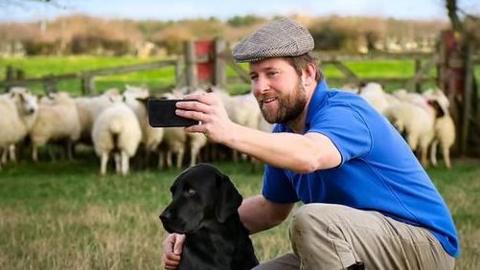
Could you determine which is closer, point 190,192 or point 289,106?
point 289,106

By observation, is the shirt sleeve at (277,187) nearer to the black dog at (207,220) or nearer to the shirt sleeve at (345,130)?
the black dog at (207,220)

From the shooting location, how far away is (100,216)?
10398 millimetres

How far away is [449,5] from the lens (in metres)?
19.2

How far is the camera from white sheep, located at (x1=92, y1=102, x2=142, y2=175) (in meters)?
16.7

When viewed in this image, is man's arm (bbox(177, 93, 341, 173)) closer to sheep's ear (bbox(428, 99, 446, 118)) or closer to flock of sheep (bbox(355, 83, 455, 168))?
flock of sheep (bbox(355, 83, 455, 168))

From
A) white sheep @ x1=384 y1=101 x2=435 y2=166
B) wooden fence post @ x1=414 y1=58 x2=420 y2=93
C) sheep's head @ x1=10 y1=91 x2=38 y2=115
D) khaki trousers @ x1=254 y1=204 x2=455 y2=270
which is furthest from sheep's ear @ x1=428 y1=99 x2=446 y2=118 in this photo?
khaki trousers @ x1=254 y1=204 x2=455 y2=270

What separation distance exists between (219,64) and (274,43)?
1725 cm

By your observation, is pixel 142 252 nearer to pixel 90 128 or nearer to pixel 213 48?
pixel 90 128

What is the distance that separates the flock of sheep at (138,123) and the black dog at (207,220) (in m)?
11.7

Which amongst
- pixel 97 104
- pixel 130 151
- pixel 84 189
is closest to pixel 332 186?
pixel 84 189

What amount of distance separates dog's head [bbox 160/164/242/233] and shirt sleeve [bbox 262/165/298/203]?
357 mm

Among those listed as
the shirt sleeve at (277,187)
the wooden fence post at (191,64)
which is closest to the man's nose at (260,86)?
the shirt sleeve at (277,187)

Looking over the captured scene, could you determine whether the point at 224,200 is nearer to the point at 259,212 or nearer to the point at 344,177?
the point at 259,212

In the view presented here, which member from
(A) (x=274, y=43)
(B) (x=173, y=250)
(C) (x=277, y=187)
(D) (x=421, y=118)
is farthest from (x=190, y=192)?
(D) (x=421, y=118)
